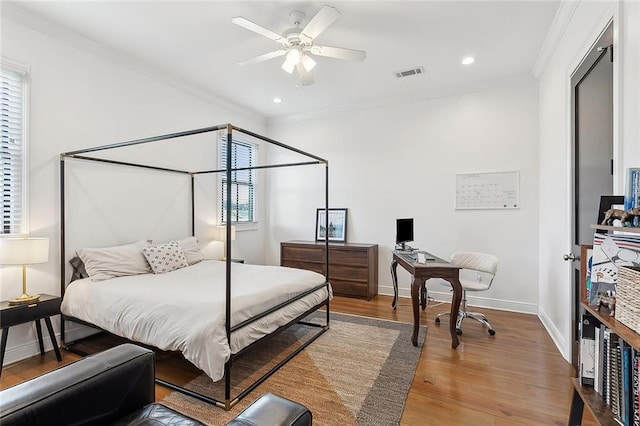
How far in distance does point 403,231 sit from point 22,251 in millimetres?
3856

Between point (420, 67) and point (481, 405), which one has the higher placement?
point (420, 67)

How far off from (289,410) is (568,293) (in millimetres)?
2690

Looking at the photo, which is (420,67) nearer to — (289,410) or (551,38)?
(551,38)

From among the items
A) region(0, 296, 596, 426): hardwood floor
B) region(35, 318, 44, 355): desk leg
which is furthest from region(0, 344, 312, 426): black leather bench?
region(35, 318, 44, 355): desk leg

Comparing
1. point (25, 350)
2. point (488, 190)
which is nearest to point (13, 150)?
point (25, 350)

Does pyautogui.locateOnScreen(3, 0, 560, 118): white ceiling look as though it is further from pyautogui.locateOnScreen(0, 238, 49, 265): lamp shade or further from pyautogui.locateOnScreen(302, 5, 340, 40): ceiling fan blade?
pyautogui.locateOnScreen(0, 238, 49, 265): lamp shade

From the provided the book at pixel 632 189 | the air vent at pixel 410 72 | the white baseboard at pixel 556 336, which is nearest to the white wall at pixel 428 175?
the white baseboard at pixel 556 336

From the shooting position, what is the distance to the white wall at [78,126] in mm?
2672

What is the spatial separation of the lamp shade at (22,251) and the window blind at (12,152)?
285 mm

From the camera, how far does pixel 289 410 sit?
44.8 inches

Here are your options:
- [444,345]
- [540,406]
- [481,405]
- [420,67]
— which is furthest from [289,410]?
[420,67]

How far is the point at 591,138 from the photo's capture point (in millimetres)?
2260

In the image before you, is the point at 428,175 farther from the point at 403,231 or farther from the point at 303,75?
the point at 303,75

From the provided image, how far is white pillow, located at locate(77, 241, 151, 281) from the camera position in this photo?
2.85 meters
